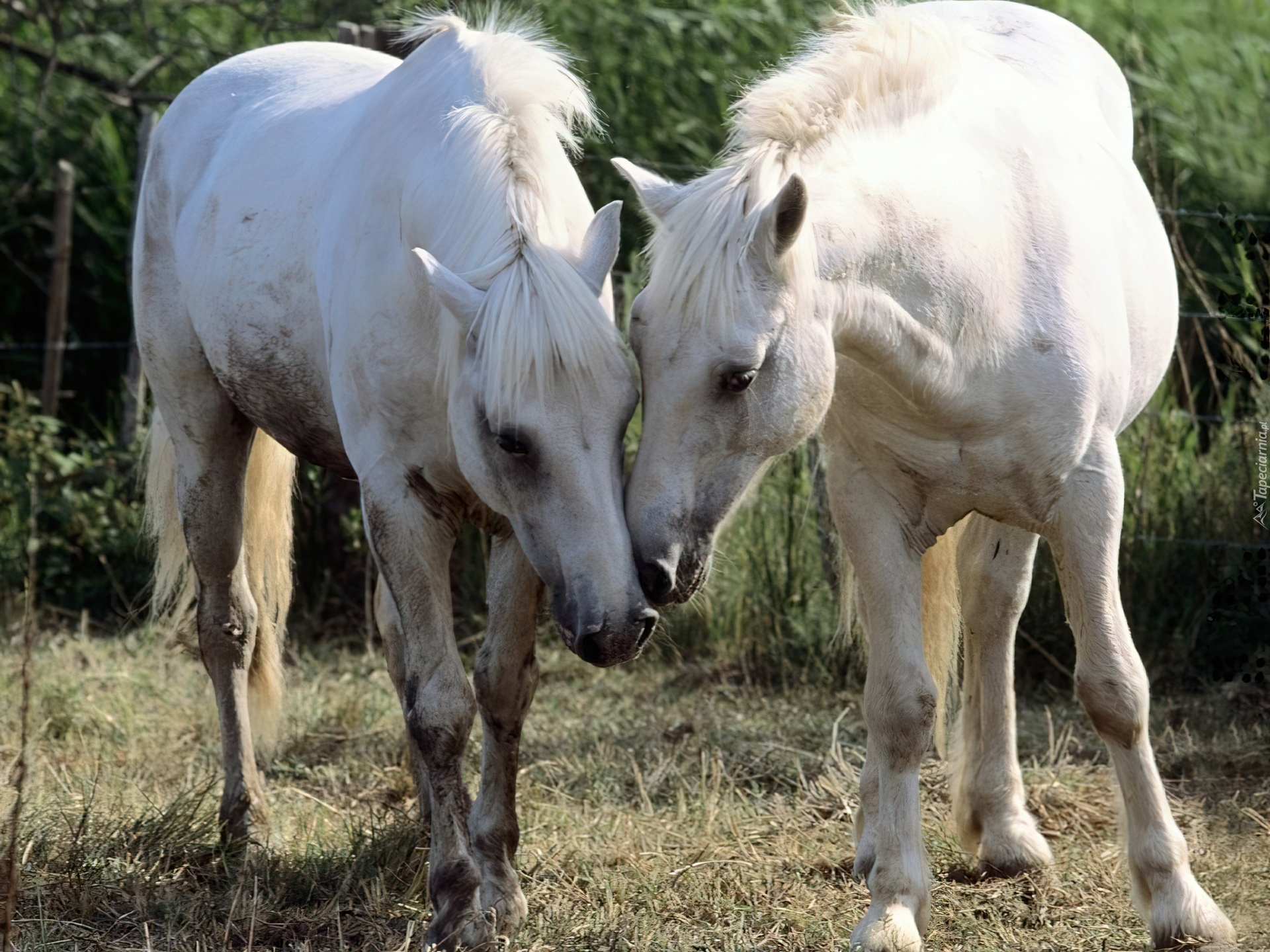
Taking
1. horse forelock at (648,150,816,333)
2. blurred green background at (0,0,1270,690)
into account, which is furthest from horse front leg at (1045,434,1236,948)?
blurred green background at (0,0,1270,690)

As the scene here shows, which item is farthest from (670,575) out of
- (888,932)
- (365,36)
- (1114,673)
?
(365,36)

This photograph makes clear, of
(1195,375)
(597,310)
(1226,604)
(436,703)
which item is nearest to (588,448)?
(597,310)

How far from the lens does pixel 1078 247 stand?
9.89 feet

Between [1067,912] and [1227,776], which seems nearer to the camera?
[1067,912]

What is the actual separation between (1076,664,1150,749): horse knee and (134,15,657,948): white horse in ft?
3.50

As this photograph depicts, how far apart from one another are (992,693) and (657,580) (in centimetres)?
141

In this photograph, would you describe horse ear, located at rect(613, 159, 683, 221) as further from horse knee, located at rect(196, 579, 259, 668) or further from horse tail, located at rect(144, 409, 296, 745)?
horse knee, located at rect(196, 579, 259, 668)

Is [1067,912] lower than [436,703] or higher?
lower

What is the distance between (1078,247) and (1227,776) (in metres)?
1.88

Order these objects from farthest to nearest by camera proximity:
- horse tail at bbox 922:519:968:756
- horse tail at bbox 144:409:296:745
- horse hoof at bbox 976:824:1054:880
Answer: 1. horse tail at bbox 144:409:296:745
2. horse tail at bbox 922:519:968:756
3. horse hoof at bbox 976:824:1054:880

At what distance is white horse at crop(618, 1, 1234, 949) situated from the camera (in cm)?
264

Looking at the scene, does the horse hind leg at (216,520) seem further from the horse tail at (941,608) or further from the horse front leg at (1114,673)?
the horse front leg at (1114,673)

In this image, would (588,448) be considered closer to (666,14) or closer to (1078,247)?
(1078,247)

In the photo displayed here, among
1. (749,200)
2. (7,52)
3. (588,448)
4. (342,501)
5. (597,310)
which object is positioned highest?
(749,200)
